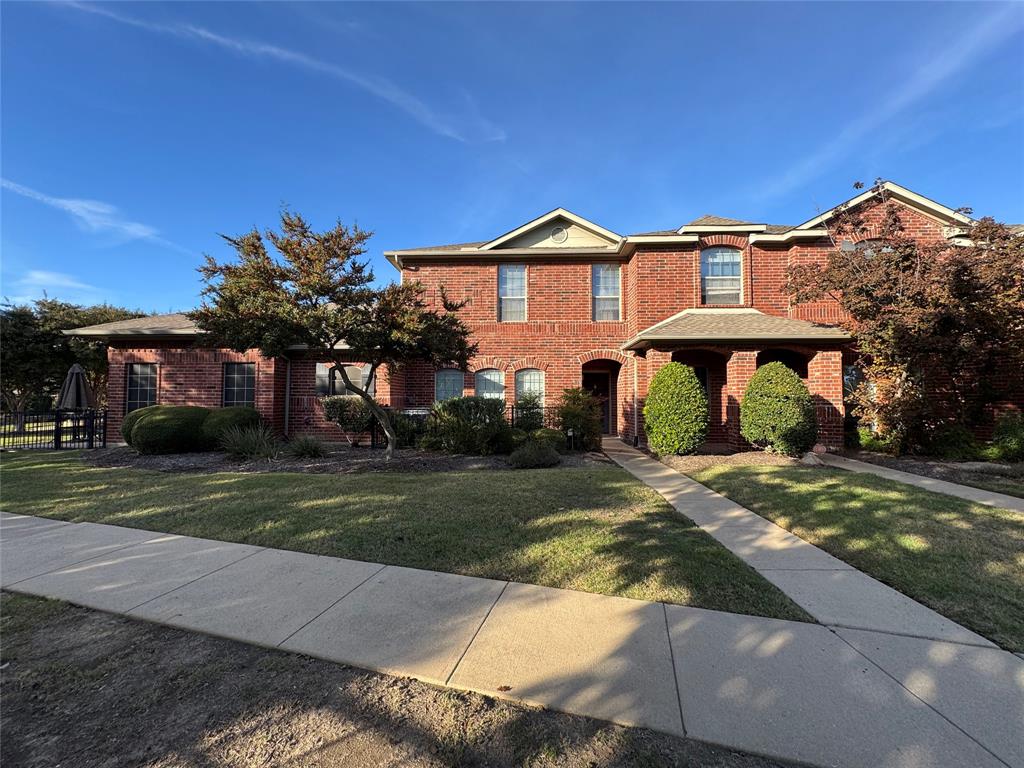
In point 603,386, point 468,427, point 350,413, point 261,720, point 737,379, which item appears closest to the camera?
point 261,720

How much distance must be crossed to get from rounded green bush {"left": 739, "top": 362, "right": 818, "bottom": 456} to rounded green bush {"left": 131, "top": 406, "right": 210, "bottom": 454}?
44.7 ft

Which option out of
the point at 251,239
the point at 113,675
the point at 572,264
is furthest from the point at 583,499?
the point at 572,264

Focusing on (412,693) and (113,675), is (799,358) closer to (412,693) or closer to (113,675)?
(412,693)

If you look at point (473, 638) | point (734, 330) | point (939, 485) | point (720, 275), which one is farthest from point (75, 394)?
point (939, 485)

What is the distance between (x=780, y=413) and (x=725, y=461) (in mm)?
1756

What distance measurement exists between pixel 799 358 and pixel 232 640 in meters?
14.4

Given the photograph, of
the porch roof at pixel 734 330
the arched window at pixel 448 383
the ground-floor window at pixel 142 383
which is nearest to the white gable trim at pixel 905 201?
the porch roof at pixel 734 330

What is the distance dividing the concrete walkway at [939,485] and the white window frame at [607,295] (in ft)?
23.0

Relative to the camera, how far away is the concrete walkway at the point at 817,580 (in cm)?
300

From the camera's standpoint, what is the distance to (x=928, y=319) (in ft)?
30.7

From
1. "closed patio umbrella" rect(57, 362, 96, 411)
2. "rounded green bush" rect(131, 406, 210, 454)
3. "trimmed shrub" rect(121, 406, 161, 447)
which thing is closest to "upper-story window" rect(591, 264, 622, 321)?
"rounded green bush" rect(131, 406, 210, 454)

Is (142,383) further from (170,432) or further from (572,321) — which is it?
(572,321)

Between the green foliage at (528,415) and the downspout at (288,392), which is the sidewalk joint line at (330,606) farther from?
the downspout at (288,392)

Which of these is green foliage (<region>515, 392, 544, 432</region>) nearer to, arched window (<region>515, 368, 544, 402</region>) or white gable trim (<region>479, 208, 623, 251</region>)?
arched window (<region>515, 368, 544, 402</region>)
